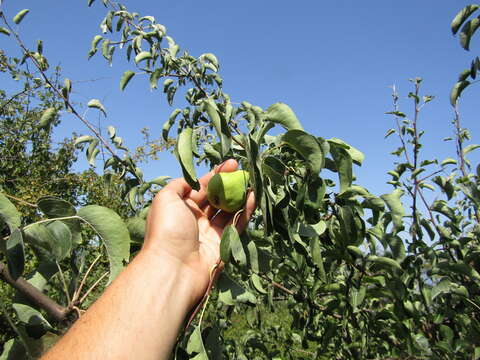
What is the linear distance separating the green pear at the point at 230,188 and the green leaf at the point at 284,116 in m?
0.26

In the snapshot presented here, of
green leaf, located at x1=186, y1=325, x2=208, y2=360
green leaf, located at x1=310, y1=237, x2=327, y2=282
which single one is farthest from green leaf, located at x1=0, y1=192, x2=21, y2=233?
green leaf, located at x1=310, y1=237, x2=327, y2=282

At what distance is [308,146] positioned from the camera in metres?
0.96

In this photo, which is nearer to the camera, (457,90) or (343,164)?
(343,164)

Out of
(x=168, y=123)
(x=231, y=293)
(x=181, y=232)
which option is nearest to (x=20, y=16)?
(x=168, y=123)

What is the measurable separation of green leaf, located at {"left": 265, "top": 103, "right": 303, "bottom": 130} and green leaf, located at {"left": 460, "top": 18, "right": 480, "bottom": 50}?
2.09 feet

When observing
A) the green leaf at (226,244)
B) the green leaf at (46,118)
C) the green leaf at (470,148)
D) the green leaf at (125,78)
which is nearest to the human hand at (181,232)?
the green leaf at (226,244)

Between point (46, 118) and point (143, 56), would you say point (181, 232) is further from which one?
point (143, 56)

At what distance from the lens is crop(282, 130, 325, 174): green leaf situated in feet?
3.08

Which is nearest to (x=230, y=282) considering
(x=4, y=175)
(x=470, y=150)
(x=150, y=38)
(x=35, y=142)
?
(x=470, y=150)

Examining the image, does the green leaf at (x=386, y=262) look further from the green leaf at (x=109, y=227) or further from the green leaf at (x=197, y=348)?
the green leaf at (x=109, y=227)

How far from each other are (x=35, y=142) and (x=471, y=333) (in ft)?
25.5

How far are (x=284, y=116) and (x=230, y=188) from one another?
14.1 inches

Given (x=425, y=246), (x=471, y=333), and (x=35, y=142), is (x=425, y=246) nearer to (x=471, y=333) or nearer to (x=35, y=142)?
(x=471, y=333)

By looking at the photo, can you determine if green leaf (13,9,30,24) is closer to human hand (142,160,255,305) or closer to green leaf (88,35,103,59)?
green leaf (88,35,103,59)
